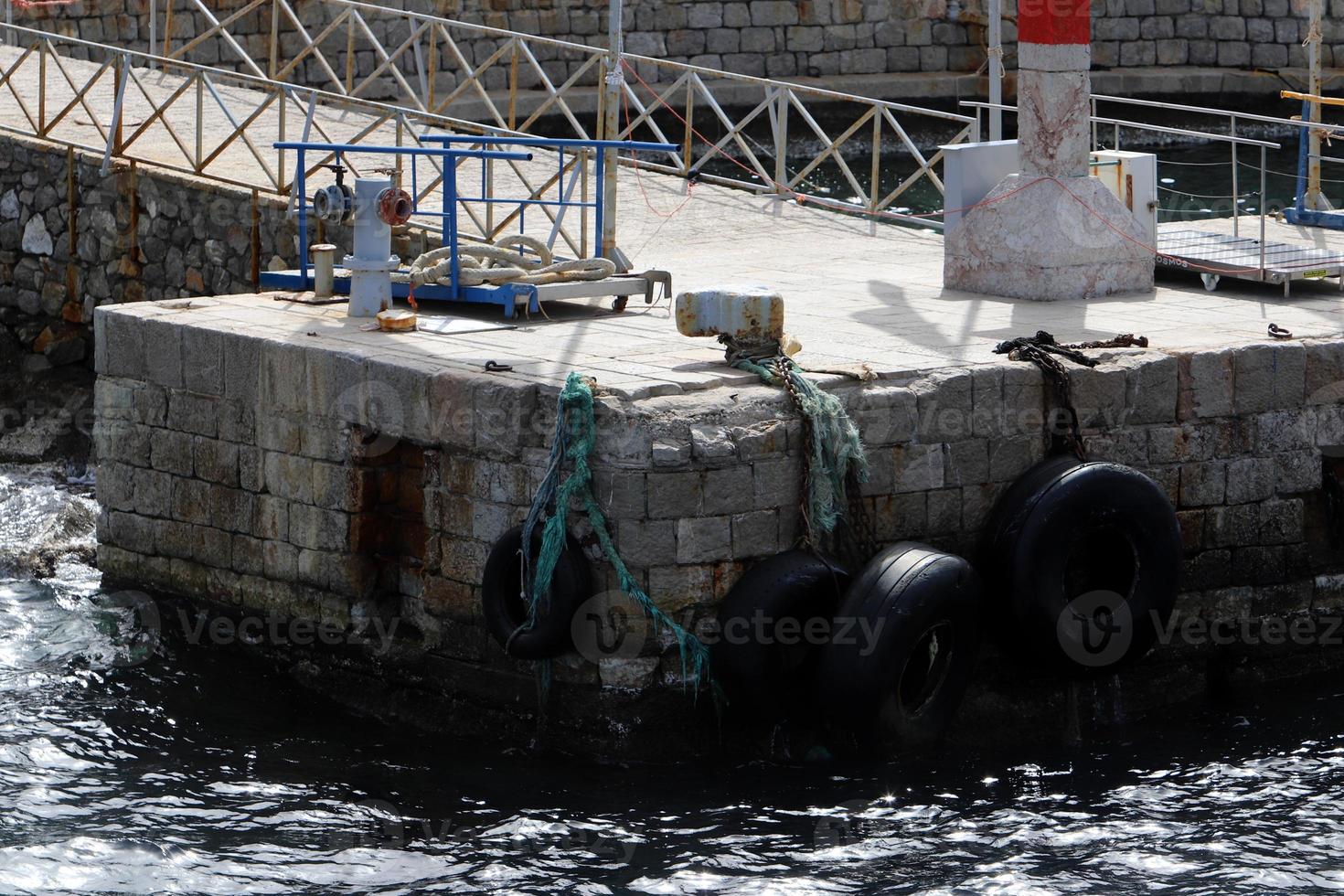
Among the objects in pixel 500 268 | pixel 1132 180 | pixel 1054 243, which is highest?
pixel 1132 180

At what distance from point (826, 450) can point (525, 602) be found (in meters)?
1.38

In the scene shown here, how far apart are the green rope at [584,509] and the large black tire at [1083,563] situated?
146cm

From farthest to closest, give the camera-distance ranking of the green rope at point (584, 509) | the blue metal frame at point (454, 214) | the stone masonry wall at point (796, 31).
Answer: the stone masonry wall at point (796, 31) → the blue metal frame at point (454, 214) → the green rope at point (584, 509)

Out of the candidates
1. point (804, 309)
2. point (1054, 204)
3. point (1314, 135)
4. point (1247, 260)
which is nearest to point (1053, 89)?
point (1054, 204)

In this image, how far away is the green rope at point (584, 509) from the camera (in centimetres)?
788

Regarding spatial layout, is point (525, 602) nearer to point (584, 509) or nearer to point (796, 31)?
point (584, 509)

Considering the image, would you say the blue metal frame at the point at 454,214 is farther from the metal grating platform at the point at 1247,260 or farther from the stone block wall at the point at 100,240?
the metal grating platform at the point at 1247,260

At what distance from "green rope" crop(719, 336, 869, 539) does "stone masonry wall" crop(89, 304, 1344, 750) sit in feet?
0.30

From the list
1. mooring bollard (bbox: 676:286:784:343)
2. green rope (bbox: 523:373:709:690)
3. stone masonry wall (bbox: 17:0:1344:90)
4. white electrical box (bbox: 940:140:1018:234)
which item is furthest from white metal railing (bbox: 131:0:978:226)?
green rope (bbox: 523:373:709:690)

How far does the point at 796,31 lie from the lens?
25.4m

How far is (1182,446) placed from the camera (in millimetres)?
9172

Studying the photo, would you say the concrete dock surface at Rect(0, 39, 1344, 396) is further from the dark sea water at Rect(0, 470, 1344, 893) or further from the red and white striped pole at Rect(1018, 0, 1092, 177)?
the dark sea water at Rect(0, 470, 1344, 893)

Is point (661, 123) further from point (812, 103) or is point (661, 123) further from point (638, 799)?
point (638, 799)

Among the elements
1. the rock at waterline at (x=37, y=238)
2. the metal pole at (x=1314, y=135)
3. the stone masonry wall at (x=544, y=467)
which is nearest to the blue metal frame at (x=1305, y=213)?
the metal pole at (x=1314, y=135)
